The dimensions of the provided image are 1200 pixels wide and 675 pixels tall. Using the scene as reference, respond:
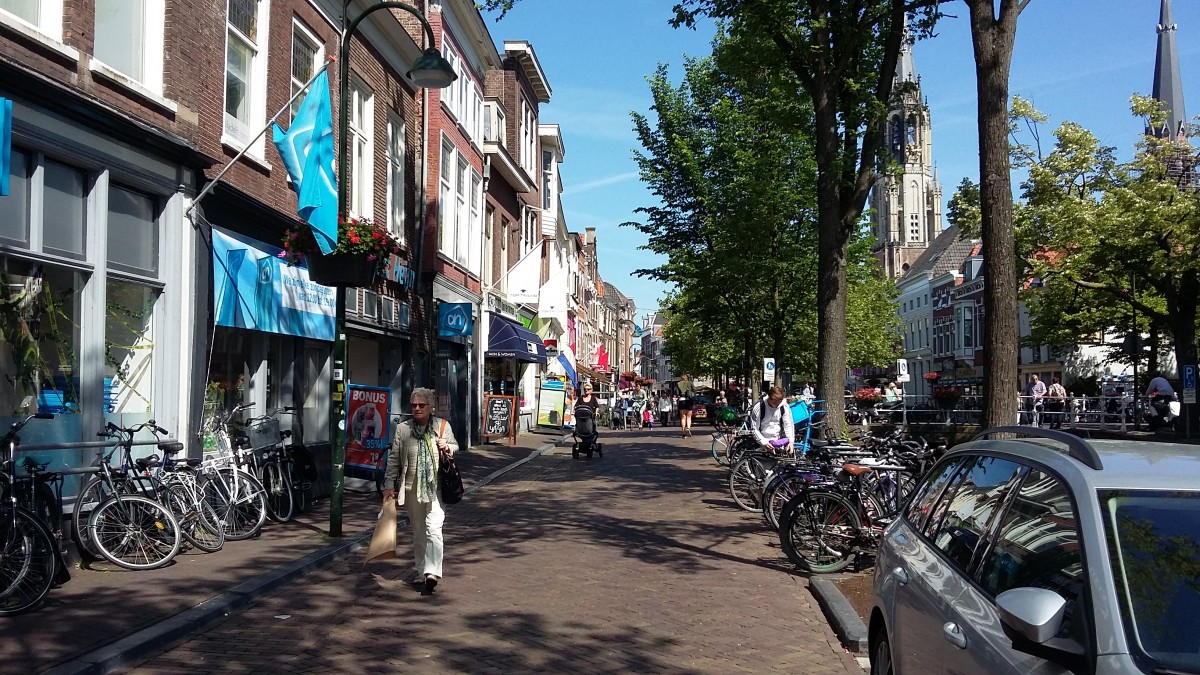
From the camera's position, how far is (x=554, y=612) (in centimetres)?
769

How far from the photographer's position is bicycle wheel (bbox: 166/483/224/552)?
31.3 feet

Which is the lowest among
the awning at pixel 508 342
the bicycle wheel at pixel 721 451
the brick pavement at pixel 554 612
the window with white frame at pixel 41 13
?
the brick pavement at pixel 554 612

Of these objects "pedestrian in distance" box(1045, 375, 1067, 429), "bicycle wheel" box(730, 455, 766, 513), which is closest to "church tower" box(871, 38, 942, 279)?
"pedestrian in distance" box(1045, 375, 1067, 429)

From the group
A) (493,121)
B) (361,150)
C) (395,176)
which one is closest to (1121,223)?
(493,121)

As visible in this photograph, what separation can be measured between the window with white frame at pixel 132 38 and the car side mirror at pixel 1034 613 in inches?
403

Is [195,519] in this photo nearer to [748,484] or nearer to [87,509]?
[87,509]

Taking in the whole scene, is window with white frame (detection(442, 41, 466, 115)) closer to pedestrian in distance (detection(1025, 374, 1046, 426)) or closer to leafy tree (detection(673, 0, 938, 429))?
leafy tree (detection(673, 0, 938, 429))

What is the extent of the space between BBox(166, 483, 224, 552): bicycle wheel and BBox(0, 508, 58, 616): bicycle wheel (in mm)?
2256

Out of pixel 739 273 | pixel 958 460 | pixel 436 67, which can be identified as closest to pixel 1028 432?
pixel 958 460

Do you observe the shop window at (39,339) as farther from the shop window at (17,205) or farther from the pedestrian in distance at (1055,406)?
the pedestrian in distance at (1055,406)

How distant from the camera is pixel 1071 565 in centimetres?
301

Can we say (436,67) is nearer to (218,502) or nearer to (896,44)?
(218,502)

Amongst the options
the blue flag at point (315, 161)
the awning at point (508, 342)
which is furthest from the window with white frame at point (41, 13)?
the awning at point (508, 342)

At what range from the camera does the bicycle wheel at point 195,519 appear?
31.3 feet
